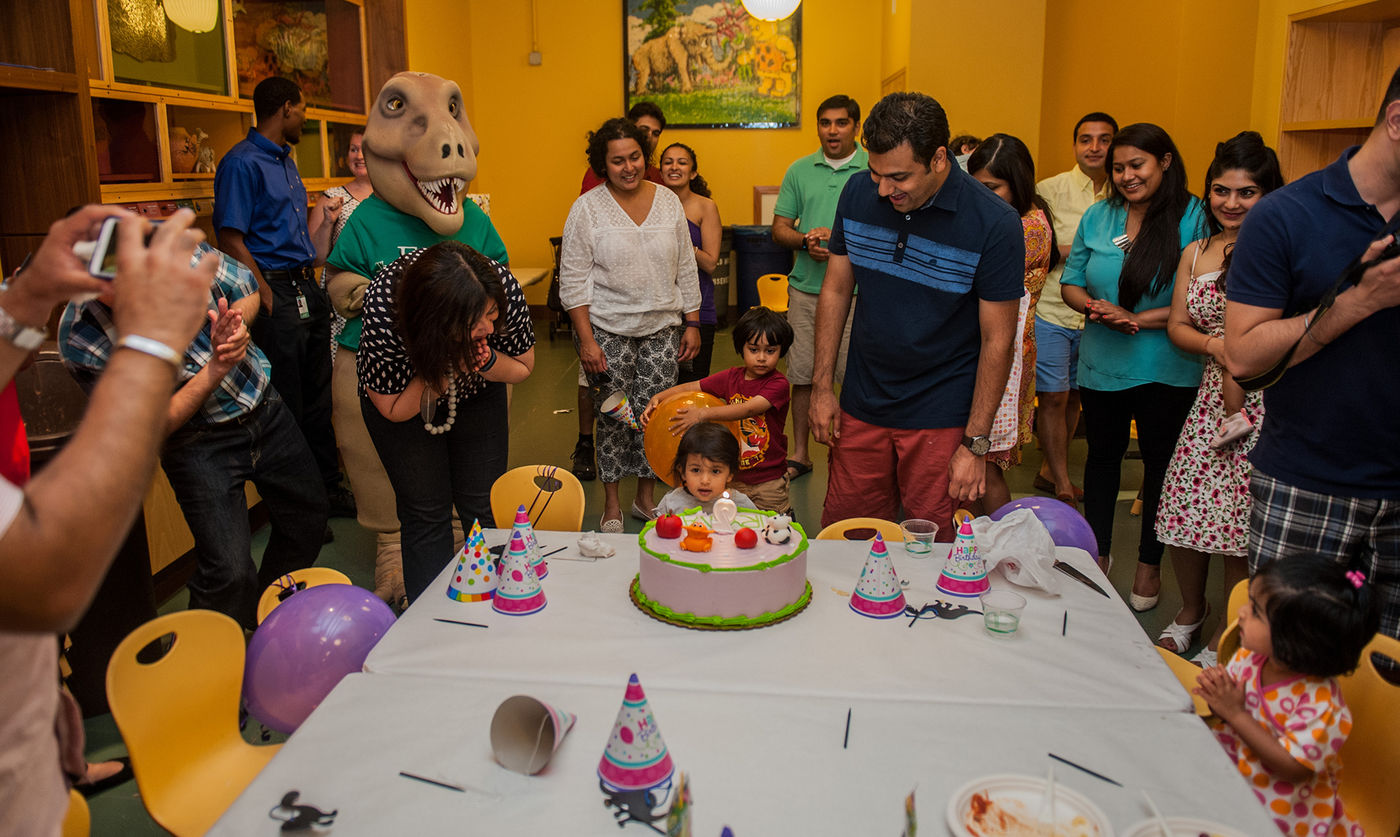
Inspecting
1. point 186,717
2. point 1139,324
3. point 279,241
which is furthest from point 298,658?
point 279,241

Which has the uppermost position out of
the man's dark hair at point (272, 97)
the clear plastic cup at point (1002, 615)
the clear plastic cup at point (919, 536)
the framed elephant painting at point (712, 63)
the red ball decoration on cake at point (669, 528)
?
the framed elephant painting at point (712, 63)

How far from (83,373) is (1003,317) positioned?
7.31 feet

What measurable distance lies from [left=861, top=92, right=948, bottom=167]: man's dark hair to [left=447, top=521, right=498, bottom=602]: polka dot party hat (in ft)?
4.47

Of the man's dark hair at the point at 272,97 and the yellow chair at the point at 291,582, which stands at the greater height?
the man's dark hair at the point at 272,97

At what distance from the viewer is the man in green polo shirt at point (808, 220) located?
4.73m

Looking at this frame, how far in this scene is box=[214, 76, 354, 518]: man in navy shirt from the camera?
160 inches

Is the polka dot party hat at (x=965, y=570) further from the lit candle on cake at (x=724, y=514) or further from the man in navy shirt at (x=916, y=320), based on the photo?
the man in navy shirt at (x=916, y=320)

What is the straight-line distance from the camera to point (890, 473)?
113 inches

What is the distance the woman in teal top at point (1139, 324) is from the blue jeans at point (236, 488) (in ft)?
8.23

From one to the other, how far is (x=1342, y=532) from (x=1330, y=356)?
34 cm

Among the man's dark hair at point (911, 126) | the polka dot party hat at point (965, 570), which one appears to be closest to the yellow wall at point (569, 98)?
the man's dark hair at point (911, 126)

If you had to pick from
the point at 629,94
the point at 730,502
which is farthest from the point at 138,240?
the point at 629,94

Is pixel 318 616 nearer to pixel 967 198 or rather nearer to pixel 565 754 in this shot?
pixel 565 754

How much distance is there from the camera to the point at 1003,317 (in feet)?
8.48
